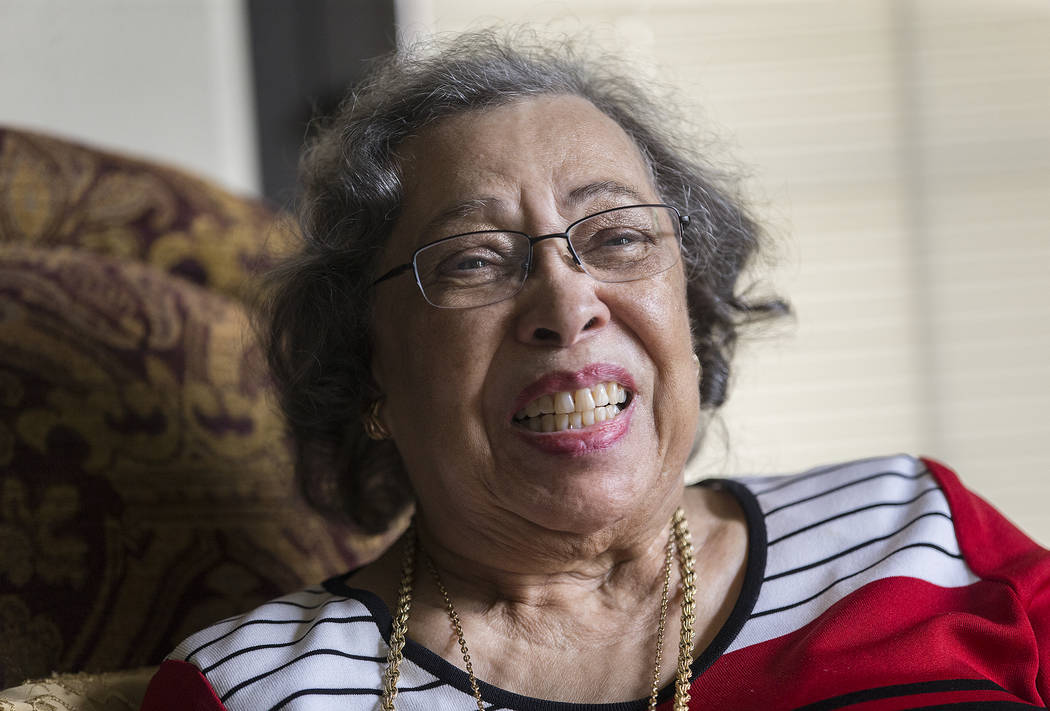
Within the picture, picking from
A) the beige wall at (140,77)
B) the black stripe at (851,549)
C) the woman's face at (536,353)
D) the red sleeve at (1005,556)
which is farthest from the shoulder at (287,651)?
the beige wall at (140,77)

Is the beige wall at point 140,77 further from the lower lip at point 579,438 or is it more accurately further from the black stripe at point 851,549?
the black stripe at point 851,549

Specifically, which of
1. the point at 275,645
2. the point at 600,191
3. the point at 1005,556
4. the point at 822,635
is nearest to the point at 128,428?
the point at 275,645

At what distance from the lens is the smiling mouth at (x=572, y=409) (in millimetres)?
1181

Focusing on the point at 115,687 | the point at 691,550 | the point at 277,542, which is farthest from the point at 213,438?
the point at 691,550

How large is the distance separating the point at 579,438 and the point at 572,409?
4 centimetres

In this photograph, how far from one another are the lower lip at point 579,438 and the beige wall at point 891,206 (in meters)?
1.56

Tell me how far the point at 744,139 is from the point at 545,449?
1821mm

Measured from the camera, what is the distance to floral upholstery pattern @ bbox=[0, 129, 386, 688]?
4.68ft

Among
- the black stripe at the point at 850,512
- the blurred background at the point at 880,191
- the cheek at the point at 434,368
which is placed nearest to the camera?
the cheek at the point at 434,368

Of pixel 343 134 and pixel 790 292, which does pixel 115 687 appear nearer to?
pixel 343 134

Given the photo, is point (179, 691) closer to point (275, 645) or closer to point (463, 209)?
point (275, 645)

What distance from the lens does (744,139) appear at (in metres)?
2.75

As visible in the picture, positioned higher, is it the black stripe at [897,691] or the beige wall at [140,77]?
the beige wall at [140,77]

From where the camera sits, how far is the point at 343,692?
1.17 m
